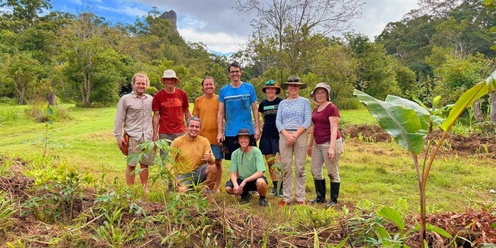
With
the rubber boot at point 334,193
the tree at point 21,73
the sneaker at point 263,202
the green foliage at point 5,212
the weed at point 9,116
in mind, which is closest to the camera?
the green foliage at point 5,212

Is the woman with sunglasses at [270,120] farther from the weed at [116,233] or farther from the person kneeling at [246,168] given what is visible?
the weed at [116,233]

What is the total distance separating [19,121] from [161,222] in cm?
1130

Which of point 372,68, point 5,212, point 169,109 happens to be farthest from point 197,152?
point 372,68

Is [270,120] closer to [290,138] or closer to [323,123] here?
[290,138]

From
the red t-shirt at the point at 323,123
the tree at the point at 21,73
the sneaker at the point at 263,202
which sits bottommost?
the sneaker at the point at 263,202

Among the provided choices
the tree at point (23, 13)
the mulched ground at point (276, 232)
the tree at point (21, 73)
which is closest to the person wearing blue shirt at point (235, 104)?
the mulched ground at point (276, 232)

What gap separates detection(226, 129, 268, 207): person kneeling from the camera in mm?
3730

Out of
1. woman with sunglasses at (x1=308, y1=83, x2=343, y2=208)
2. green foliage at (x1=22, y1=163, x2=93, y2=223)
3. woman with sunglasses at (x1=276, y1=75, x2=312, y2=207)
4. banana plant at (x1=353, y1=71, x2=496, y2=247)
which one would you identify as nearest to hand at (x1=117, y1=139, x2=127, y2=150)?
green foliage at (x1=22, y1=163, x2=93, y2=223)

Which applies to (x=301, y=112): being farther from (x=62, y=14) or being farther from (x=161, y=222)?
(x=62, y=14)

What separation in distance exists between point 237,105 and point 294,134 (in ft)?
2.66

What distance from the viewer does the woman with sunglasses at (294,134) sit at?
3756 mm

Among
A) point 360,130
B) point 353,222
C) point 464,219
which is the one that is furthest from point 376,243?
point 360,130

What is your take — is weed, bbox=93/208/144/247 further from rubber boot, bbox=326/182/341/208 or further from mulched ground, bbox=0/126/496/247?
rubber boot, bbox=326/182/341/208

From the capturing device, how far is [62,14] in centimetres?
4022
